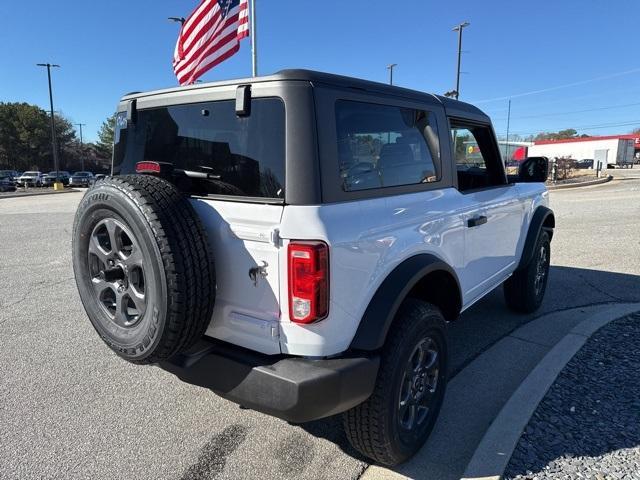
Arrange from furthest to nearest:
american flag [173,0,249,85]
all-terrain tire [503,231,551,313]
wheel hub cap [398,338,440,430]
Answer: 1. american flag [173,0,249,85]
2. all-terrain tire [503,231,551,313]
3. wheel hub cap [398,338,440,430]

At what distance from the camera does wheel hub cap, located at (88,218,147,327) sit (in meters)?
2.15

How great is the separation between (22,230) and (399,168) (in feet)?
36.2

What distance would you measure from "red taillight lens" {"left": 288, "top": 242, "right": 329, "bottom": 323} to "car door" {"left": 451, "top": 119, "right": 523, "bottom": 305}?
1451 millimetres

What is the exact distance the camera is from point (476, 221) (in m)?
3.14

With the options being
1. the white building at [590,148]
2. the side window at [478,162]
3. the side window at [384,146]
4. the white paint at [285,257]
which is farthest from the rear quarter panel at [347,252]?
the white building at [590,148]

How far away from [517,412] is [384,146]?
1.82 m

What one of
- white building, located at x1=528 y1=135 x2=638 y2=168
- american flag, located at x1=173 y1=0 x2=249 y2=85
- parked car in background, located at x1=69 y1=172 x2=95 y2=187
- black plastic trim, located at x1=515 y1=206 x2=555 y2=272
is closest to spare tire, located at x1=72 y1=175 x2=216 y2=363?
black plastic trim, located at x1=515 y1=206 x2=555 y2=272

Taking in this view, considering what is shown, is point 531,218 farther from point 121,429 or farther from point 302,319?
point 121,429

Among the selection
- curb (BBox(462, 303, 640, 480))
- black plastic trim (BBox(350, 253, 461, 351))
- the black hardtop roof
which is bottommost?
curb (BBox(462, 303, 640, 480))

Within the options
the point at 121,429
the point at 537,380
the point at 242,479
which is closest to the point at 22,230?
the point at 121,429

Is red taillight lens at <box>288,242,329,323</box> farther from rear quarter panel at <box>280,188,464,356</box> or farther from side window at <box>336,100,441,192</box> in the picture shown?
side window at <box>336,100,441,192</box>

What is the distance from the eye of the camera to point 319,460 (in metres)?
2.47

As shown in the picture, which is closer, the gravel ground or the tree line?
the gravel ground

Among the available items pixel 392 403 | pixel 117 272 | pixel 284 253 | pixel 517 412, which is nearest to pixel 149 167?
pixel 117 272
